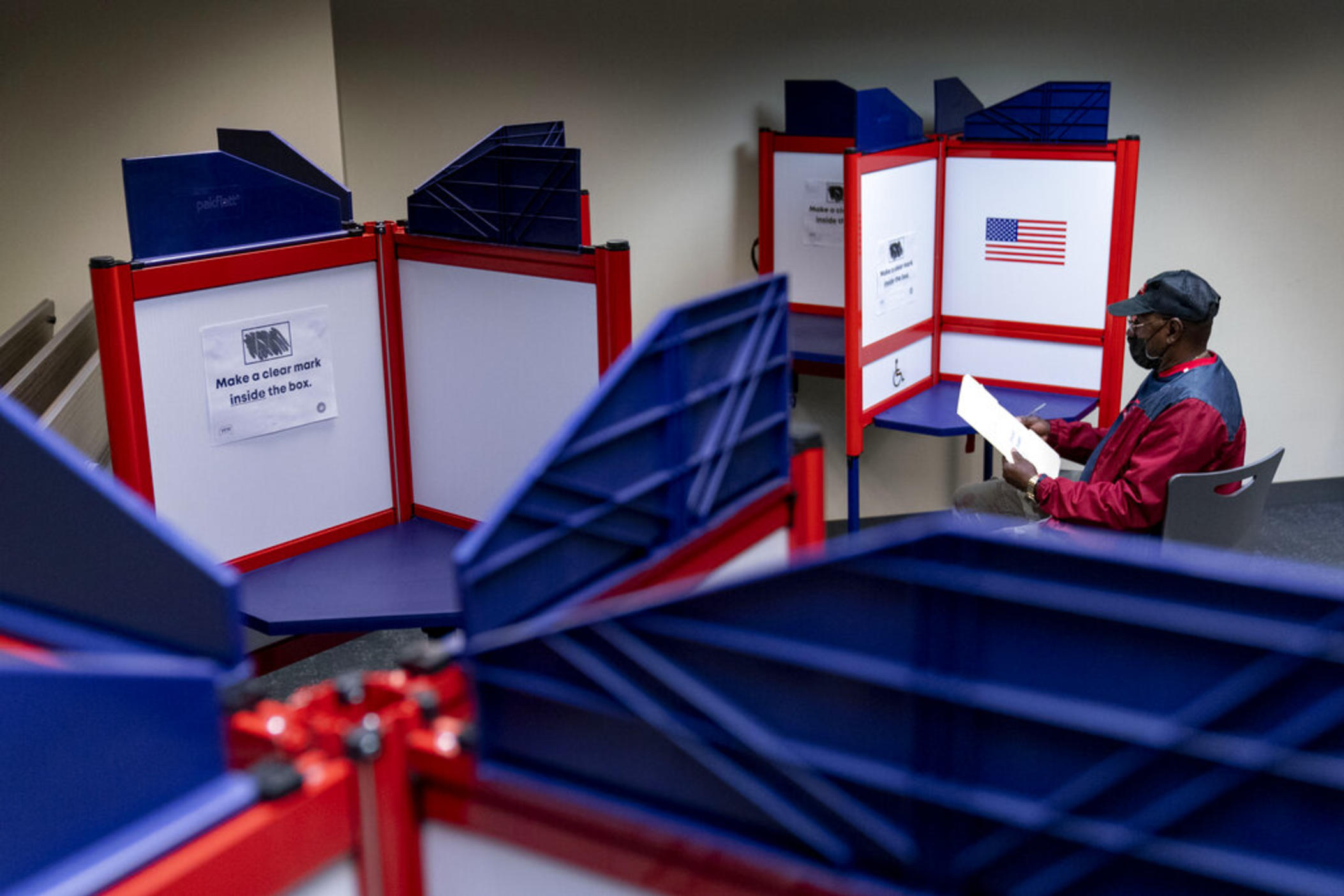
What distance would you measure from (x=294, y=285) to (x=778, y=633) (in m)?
1.75

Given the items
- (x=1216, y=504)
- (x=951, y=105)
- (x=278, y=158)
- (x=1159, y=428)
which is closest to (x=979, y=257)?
(x=951, y=105)

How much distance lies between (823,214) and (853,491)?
998mm

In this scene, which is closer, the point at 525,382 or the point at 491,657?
the point at 491,657

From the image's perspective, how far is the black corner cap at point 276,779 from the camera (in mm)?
929

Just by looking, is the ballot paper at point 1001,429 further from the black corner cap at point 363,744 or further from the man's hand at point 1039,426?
the black corner cap at point 363,744

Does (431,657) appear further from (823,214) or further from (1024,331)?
(823,214)

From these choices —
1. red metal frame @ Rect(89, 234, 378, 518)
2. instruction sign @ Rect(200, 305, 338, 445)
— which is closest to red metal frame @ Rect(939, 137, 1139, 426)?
instruction sign @ Rect(200, 305, 338, 445)

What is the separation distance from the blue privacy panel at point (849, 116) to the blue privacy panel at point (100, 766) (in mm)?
2778

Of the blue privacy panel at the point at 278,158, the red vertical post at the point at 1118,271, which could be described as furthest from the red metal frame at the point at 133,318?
the red vertical post at the point at 1118,271

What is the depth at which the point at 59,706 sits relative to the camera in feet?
2.75

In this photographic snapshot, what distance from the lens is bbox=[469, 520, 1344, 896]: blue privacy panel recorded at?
30.0 inches

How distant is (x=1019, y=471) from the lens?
305cm

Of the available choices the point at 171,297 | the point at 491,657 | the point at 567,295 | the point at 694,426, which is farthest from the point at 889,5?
the point at 491,657

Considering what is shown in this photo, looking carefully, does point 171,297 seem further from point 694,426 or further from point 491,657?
point 491,657
